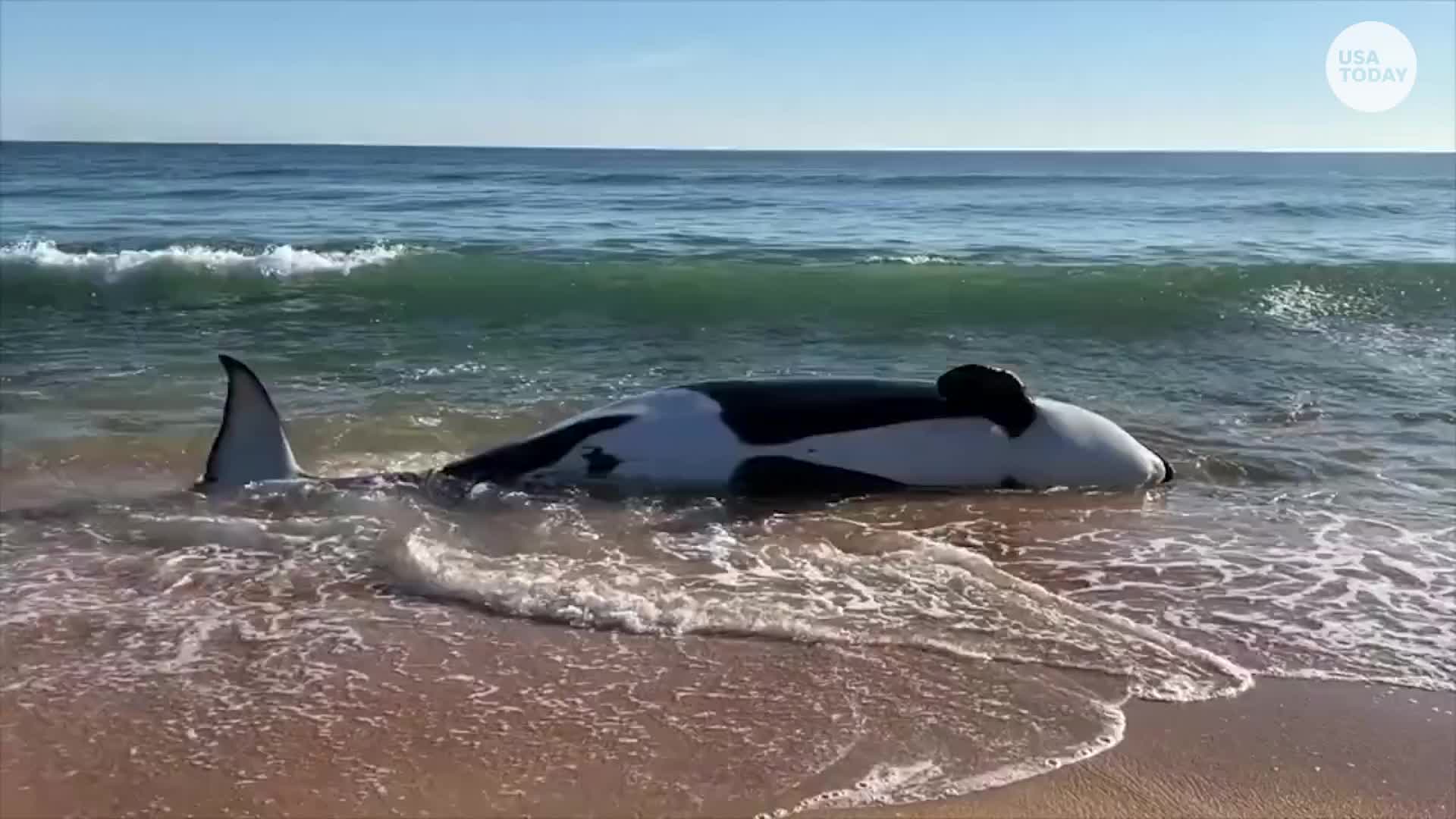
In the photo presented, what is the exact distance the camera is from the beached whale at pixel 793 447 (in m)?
8.47

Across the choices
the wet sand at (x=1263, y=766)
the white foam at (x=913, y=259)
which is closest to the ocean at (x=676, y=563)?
the wet sand at (x=1263, y=766)

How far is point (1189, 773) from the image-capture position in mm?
4723

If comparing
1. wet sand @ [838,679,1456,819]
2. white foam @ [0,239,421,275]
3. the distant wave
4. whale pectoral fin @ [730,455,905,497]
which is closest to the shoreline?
wet sand @ [838,679,1456,819]

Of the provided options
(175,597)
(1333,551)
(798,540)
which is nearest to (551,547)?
(798,540)

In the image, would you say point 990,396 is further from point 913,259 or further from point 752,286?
point 913,259

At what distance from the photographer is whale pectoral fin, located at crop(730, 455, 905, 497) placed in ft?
27.7

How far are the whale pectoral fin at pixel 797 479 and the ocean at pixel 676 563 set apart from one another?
0.16m

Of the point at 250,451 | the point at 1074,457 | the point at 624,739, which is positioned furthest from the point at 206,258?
the point at 624,739

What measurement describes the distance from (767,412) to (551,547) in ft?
6.02

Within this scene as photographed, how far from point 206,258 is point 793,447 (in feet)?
60.8

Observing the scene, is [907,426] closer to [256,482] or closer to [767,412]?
[767,412]

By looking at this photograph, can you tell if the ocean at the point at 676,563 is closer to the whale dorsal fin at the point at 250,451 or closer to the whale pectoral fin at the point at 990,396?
the whale dorsal fin at the point at 250,451

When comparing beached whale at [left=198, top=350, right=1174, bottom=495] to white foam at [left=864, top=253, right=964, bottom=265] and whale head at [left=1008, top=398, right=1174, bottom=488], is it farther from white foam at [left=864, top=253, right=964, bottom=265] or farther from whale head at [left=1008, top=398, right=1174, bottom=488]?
white foam at [left=864, top=253, right=964, bottom=265]

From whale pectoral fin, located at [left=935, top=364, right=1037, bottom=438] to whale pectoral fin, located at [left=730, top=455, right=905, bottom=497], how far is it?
67cm
